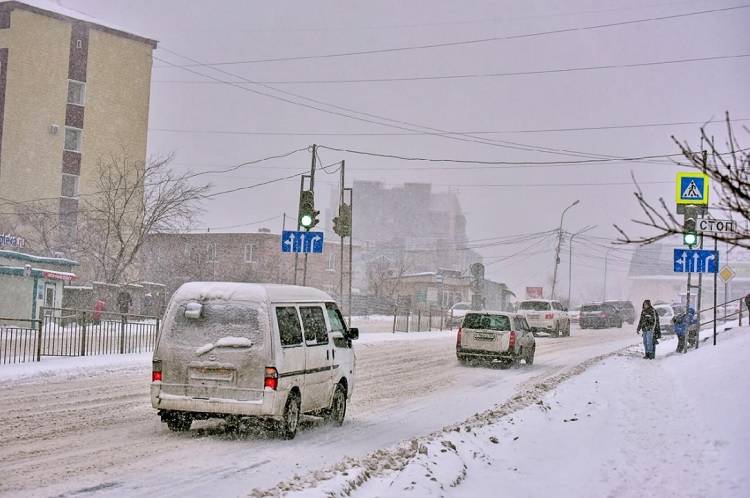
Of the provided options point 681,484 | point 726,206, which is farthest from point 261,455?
point 726,206

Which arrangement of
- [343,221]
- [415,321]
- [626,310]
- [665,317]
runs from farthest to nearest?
[626,310] < [415,321] < [665,317] < [343,221]

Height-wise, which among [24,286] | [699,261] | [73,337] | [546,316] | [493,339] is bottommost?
[73,337]

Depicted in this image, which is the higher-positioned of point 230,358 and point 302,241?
point 302,241

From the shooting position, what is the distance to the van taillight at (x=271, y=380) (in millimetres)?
10867

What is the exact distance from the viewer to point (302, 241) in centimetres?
2784

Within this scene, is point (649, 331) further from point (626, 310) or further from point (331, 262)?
point (331, 262)

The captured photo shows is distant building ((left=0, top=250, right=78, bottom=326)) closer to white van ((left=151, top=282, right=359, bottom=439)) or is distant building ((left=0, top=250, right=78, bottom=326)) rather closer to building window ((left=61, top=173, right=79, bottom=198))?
white van ((left=151, top=282, right=359, bottom=439))

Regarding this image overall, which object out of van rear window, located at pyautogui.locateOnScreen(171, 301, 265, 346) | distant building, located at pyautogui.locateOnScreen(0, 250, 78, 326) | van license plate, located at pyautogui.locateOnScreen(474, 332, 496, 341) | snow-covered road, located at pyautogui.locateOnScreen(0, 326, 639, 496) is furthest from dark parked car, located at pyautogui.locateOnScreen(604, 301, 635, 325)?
van rear window, located at pyautogui.locateOnScreen(171, 301, 265, 346)

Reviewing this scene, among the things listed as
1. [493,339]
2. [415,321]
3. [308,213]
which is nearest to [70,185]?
[415,321]

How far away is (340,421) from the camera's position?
510 inches

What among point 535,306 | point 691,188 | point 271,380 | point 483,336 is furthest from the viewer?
point 535,306

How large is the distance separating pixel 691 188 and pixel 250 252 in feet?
195

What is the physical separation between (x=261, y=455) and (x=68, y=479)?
7.87 ft

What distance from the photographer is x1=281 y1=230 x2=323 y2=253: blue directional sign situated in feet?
90.3
